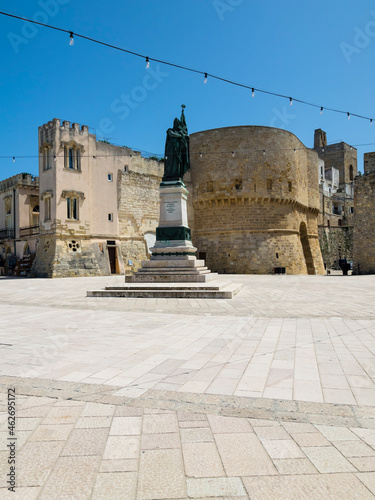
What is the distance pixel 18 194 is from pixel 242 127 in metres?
17.4

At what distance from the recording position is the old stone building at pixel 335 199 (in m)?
40.2

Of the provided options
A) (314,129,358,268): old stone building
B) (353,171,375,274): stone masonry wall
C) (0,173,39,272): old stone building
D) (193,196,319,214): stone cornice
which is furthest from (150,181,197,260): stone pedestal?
(314,129,358,268): old stone building

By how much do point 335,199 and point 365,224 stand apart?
25.7 metres

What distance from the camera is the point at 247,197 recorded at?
27.7 meters

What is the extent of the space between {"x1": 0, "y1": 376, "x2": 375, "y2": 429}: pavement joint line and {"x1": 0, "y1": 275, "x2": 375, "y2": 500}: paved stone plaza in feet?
0.03

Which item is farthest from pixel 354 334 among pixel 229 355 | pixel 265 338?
pixel 229 355

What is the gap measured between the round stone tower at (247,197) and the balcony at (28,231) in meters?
12.0

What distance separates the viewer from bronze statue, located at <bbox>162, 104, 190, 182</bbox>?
14.6 metres

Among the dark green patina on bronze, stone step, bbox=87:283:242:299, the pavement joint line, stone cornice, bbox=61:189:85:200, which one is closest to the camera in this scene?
the pavement joint line

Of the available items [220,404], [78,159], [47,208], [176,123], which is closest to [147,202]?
[78,159]

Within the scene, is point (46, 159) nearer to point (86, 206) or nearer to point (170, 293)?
point (86, 206)

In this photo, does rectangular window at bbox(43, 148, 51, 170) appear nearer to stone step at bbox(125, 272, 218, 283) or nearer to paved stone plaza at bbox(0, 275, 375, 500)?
stone step at bbox(125, 272, 218, 283)

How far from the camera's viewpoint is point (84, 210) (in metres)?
24.5

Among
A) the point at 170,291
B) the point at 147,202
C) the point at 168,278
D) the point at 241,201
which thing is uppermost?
the point at 147,202
